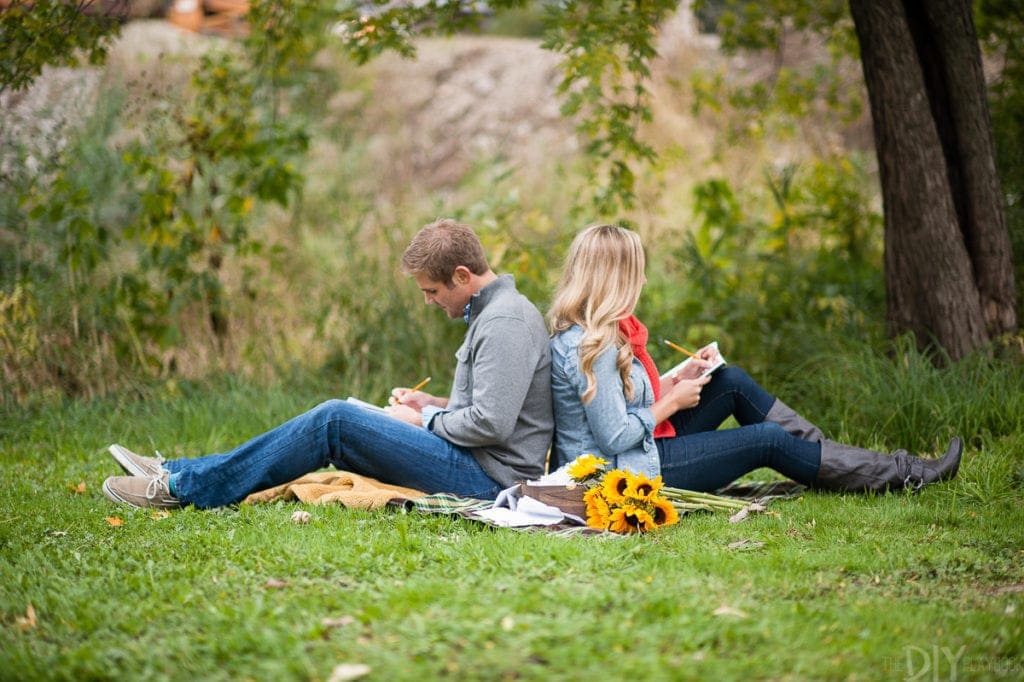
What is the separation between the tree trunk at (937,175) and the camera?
5.54 m

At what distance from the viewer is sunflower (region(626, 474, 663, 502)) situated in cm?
378

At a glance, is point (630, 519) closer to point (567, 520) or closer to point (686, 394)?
point (567, 520)

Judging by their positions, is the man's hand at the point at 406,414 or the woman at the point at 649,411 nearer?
the woman at the point at 649,411

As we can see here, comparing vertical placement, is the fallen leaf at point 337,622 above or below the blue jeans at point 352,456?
below

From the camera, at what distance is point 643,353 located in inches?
162

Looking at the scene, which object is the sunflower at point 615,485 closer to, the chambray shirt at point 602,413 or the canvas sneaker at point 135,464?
the chambray shirt at point 602,413

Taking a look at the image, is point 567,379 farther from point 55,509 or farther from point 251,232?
point 251,232

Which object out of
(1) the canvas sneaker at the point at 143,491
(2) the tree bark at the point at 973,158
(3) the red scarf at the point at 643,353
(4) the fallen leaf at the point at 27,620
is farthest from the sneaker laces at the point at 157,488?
(2) the tree bark at the point at 973,158

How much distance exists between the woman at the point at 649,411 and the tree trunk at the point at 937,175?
1.41 metres

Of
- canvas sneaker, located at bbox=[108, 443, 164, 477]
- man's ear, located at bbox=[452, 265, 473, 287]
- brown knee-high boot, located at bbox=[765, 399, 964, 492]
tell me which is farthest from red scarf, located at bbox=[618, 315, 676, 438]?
canvas sneaker, located at bbox=[108, 443, 164, 477]

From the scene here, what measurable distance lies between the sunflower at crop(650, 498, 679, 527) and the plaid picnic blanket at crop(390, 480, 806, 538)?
20 cm

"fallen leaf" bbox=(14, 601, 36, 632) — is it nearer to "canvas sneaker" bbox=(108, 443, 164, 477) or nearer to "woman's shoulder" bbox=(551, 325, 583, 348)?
"canvas sneaker" bbox=(108, 443, 164, 477)

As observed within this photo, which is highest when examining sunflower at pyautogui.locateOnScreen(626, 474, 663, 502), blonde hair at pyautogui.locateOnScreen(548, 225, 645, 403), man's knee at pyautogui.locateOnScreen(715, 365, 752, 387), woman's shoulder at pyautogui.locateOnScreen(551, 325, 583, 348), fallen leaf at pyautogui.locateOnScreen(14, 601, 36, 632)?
blonde hair at pyautogui.locateOnScreen(548, 225, 645, 403)

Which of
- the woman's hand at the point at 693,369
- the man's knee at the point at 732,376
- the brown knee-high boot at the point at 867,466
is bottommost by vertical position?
the brown knee-high boot at the point at 867,466
